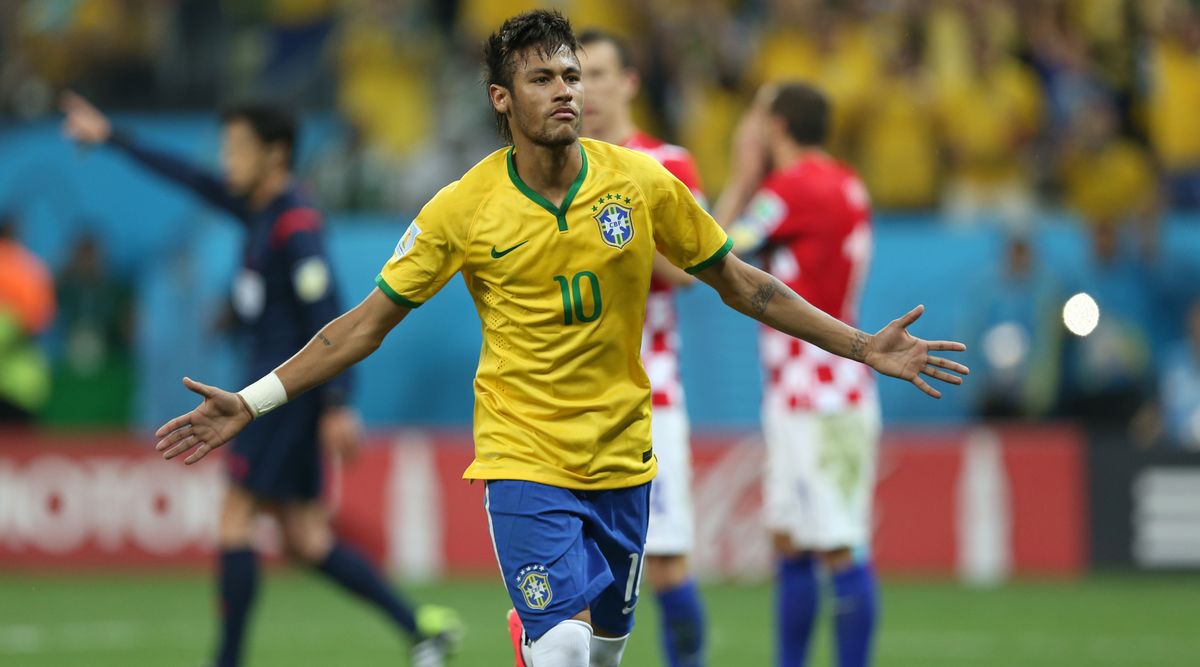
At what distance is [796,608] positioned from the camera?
7703 mm

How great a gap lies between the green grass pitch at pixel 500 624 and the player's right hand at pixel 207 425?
4.30m

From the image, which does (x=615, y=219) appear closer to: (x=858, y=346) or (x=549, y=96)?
(x=549, y=96)

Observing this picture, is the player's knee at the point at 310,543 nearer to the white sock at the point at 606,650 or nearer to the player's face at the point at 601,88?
the player's face at the point at 601,88

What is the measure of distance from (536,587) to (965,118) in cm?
1050

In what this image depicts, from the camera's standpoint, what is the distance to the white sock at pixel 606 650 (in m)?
5.92

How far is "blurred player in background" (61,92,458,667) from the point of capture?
851 cm

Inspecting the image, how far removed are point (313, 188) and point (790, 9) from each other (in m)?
4.44

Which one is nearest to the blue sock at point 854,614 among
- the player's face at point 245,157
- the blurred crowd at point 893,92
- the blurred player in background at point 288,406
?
the blurred player in background at point 288,406

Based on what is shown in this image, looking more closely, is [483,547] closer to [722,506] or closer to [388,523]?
[388,523]

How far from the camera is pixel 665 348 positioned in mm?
7332

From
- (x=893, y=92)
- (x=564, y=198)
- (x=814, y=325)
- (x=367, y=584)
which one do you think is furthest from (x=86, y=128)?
(x=893, y=92)

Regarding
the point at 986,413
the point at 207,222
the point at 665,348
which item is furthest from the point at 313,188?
the point at 665,348

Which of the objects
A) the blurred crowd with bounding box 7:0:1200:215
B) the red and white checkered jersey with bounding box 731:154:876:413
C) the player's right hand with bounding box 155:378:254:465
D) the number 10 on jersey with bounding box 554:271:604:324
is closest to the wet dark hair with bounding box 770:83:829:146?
the red and white checkered jersey with bounding box 731:154:876:413

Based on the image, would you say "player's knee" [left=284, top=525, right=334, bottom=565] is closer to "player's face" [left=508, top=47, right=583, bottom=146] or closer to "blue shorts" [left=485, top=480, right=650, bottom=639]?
"blue shorts" [left=485, top=480, right=650, bottom=639]
